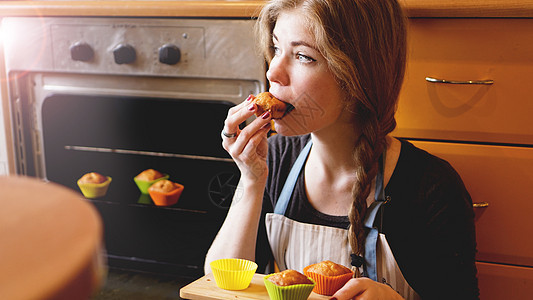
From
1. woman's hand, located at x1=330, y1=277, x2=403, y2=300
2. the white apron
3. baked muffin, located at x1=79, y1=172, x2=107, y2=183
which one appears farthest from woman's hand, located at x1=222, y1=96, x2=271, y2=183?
baked muffin, located at x1=79, y1=172, x2=107, y2=183

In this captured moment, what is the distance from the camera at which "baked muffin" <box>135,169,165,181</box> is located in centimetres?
182

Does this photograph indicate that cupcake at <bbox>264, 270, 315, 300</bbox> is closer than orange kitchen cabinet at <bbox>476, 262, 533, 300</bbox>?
Yes

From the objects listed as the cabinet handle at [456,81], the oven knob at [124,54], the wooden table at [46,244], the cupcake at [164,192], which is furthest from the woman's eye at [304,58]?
the wooden table at [46,244]

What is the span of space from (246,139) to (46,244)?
3.52 ft

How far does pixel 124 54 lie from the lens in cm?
162

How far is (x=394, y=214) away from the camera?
1.22m

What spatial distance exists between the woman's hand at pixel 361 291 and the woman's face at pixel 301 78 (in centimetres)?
34

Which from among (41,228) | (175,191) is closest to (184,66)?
(175,191)

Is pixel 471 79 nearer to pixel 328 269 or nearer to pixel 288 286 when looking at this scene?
pixel 328 269

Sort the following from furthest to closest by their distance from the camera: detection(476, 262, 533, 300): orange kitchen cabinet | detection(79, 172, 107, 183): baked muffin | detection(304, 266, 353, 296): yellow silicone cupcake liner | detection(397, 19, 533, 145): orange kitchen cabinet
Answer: detection(79, 172, 107, 183): baked muffin < detection(476, 262, 533, 300): orange kitchen cabinet < detection(397, 19, 533, 145): orange kitchen cabinet < detection(304, 266, 353, 296): yellow silicone cupcake liner

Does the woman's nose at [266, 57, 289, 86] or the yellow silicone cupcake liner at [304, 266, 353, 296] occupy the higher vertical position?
the woman's nose at [266, 57, 289, 86]

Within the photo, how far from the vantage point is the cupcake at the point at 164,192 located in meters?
1.76

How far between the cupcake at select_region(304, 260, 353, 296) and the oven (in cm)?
61

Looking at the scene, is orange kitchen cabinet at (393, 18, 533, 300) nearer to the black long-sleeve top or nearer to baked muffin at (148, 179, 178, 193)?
the black long-sleeve top
